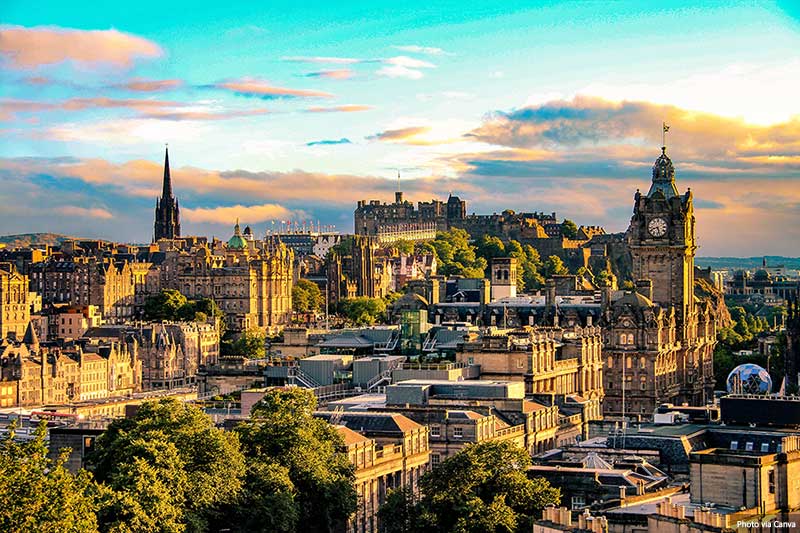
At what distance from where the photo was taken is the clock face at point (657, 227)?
16612 cm

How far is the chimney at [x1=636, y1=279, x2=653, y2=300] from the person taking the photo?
15912 centimetres

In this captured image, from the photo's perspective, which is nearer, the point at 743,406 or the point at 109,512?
the point at 109,512

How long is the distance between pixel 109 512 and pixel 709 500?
23.1 meters

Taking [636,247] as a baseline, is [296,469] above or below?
below

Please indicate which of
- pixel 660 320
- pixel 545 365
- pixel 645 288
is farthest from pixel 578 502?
pixel 645 288

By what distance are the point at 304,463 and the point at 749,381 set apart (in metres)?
48.2

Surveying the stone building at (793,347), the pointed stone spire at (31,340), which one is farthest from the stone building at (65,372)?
the stone building at (793,347)

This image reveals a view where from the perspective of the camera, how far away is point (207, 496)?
71.1 metres

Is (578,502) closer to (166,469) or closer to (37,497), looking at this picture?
→ (166,469)

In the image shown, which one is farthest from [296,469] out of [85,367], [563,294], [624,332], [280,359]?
[563,294]

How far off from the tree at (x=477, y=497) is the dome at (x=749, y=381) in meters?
40.7

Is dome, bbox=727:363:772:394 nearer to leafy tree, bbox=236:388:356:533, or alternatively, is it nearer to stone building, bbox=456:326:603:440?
stone building, bbox=456:326:603:440

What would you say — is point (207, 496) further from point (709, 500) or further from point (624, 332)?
point (624, 332)

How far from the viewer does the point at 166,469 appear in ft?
234
